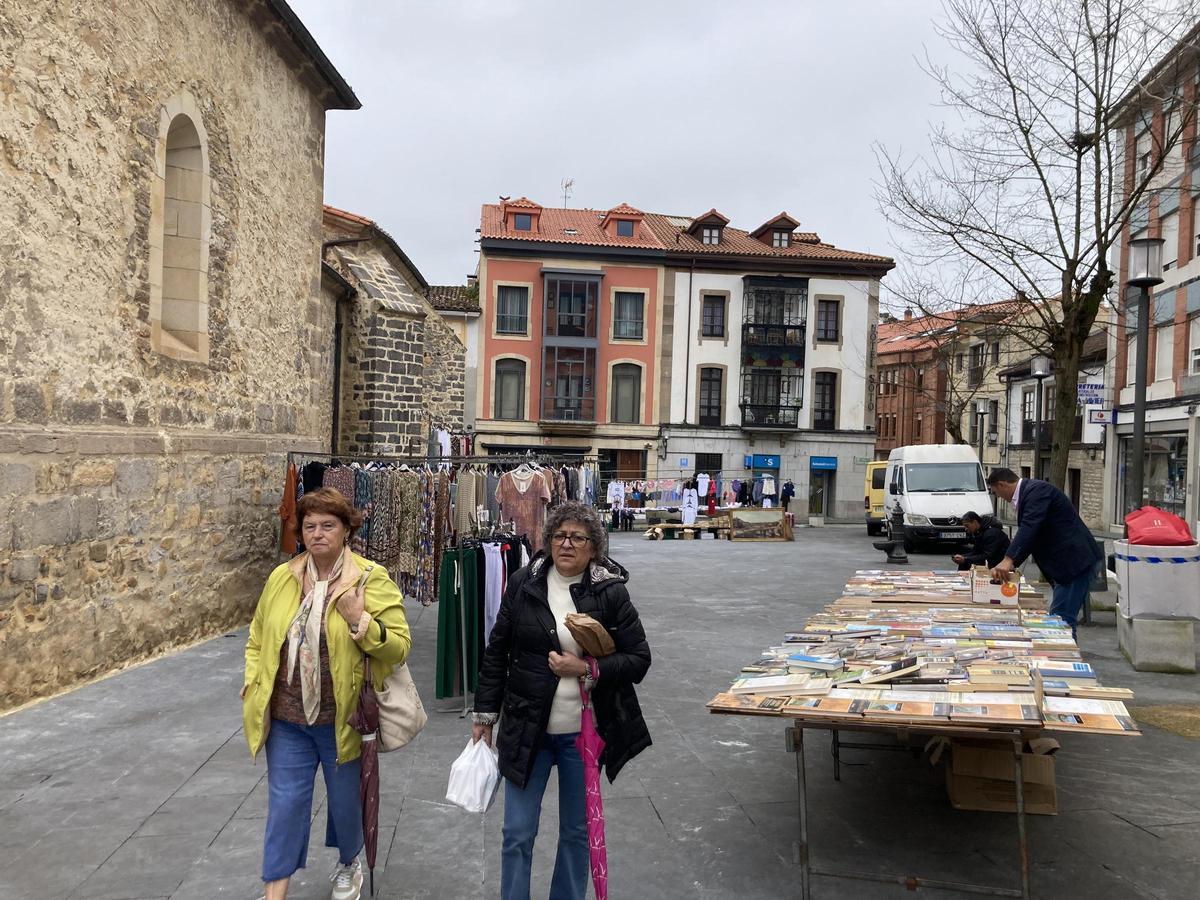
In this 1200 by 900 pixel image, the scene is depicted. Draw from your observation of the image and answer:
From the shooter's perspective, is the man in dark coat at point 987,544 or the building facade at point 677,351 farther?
the building facade at point 677,351

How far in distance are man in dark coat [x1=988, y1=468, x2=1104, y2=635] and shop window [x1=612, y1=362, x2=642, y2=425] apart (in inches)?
1156

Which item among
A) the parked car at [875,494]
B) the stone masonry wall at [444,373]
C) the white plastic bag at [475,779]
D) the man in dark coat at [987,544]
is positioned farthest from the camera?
the parked car at [875,494]

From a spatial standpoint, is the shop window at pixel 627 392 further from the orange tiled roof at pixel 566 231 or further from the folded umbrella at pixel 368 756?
the folded umbrella at pixel 368 756

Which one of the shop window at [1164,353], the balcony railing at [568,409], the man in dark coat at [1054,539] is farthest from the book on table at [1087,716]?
the balcony railing at [568,409]

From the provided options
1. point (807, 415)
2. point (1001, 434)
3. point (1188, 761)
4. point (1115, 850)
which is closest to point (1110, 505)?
point (807, 415)

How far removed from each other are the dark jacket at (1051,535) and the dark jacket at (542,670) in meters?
4.88

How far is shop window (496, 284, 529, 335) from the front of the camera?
3631cm

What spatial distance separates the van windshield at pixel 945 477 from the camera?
21.7 meters

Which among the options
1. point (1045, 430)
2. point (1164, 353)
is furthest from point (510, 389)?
point (1164, 353)

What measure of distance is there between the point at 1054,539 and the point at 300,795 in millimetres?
6205

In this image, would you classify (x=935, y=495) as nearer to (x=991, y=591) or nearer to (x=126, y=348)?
(x=991, y=591)

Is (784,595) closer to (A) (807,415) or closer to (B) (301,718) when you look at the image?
(B) (301,718)

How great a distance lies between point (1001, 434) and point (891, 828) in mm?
43838

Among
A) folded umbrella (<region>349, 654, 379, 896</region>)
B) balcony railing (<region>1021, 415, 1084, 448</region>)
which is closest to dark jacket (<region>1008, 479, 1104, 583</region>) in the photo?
folded umbrella (<region>349, 654, 379, 896</region>)
